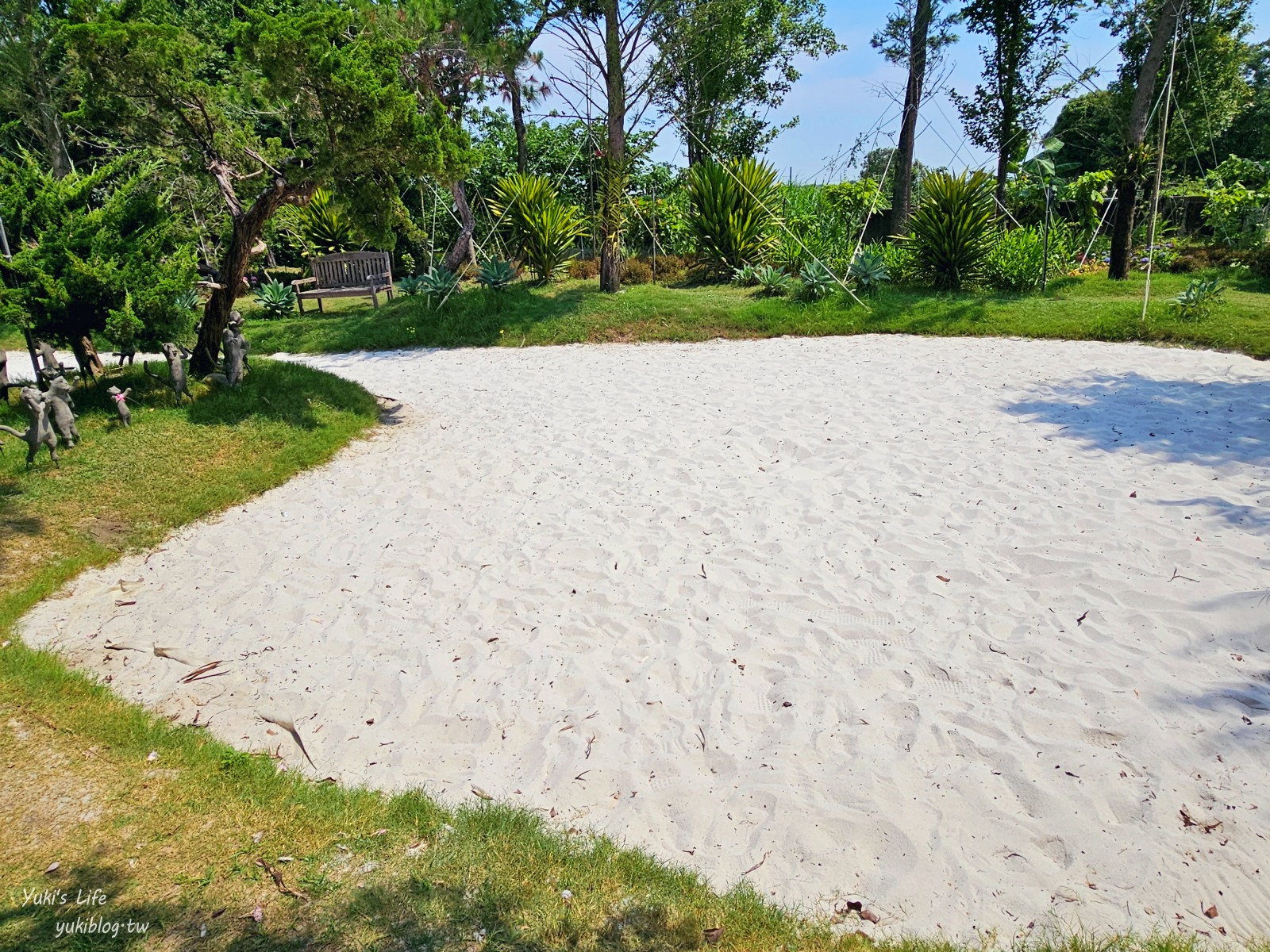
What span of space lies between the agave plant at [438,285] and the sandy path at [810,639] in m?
5.81

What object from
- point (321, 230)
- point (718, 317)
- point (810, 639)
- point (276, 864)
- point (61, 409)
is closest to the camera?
point (276, 864)

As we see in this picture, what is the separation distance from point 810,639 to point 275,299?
12.4 meters

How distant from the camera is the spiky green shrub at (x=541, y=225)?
42.7 feet

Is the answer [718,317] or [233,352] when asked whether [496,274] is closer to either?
[718,317]

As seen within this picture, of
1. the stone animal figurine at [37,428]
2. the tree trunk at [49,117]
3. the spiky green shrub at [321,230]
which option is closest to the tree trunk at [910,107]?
the spiky green shrub at [321,230]

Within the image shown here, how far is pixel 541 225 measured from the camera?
1296 cm

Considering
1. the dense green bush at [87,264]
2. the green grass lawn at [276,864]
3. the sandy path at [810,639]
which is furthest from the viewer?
the dense green bush at [87,264]

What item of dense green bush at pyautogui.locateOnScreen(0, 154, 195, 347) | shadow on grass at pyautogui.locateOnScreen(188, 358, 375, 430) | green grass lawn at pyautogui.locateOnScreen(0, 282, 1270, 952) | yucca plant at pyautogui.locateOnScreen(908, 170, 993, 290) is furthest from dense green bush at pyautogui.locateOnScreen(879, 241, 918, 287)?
green grass lawn at pyautogui.locateOnScreen(0, 282, 1270, 952)

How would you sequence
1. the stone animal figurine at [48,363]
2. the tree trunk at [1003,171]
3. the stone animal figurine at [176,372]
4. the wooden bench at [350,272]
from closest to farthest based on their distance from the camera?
the stone animal figurine at [48,363] → the stone animal figurine at [176,372] → the wooden bench at [350,272] → the tree trunk at [1003,171]

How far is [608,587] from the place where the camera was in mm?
4203

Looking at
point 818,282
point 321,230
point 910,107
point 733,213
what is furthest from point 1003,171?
point 321,230

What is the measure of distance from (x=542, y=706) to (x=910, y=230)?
11.4 m

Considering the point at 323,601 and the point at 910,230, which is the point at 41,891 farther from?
the point at 910,230

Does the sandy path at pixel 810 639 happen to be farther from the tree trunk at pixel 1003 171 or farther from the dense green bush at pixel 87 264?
the tree trunk at pixel 1003 171
